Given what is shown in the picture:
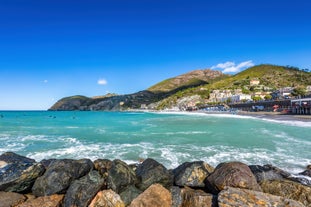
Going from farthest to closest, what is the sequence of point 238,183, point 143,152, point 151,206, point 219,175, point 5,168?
point 143,152
point 5,168
point 219,175
point 238,183
point 151,206

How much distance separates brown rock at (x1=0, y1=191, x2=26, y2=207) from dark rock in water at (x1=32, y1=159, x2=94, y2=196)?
1.58ft

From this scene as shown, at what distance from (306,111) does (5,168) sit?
7549 centimetres

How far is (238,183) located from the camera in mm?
6641

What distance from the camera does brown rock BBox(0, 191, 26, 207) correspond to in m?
6.59

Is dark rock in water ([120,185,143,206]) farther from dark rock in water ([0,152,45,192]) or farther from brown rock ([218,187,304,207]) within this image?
dark rock in water ([0,152,45,192])

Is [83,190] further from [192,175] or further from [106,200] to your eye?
[192,175]

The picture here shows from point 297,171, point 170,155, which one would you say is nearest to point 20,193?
point 170,155

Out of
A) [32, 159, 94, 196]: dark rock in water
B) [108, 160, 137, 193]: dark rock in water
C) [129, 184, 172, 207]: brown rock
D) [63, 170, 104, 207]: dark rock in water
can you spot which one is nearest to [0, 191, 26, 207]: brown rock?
[32, 159, 94, 196]: dark rock in water

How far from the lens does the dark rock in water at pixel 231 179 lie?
663 cm

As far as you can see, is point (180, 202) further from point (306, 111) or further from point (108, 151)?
point (306, 111)

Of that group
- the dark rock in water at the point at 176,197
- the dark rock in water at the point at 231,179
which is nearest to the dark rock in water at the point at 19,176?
the dark rock in water at the point at 176,197

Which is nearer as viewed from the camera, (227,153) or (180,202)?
(180,202)

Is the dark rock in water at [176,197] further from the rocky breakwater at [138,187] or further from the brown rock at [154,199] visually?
the brown rock at [154,199]

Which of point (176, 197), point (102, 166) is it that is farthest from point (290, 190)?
point (102, 166)
